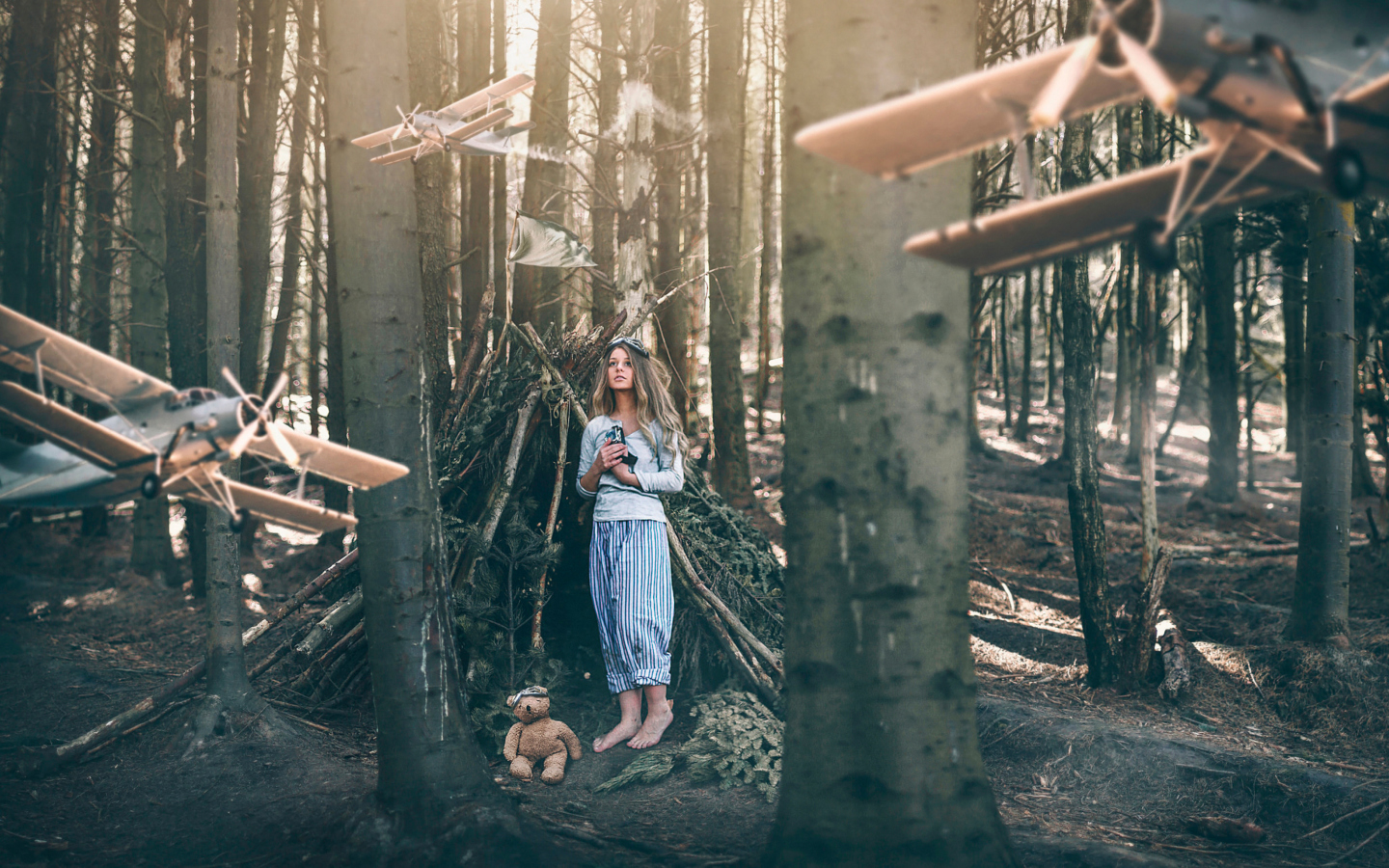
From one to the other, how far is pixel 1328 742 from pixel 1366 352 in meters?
4.57

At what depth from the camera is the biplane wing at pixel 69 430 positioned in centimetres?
214

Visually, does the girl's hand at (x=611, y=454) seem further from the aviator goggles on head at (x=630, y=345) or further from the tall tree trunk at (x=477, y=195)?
the tall tree trunk at (x=477, y=195)

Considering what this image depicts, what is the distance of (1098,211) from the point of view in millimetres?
1963

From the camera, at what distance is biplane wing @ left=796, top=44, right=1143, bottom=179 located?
71.6 inches

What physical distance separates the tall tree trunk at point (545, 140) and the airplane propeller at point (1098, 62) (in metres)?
7.70

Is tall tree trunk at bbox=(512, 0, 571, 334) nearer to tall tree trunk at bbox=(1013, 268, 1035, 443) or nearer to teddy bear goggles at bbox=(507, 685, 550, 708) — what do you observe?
teddy bear goggles at bbox=(507, 685, 550, 708)

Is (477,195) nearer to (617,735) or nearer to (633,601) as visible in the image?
(633,601)

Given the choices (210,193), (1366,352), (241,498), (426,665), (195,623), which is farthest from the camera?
(1366,352)

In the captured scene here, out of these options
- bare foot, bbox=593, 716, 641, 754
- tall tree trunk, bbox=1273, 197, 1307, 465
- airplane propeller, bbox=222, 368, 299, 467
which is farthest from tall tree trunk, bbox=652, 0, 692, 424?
airplane propeller, bbox=222, 368, 299, 467

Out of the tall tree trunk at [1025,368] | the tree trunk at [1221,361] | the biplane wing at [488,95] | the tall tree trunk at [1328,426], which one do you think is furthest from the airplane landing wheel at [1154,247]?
the tall tree trunk at [1025,368]

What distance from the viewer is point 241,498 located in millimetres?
2529

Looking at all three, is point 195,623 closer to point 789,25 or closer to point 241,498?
point 241,498

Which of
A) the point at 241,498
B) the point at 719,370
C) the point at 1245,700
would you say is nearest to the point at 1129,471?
the point at 719,370

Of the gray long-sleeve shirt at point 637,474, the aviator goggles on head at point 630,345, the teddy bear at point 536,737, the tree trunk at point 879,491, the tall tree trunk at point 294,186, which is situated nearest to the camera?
the tree trunk at point 879,491
